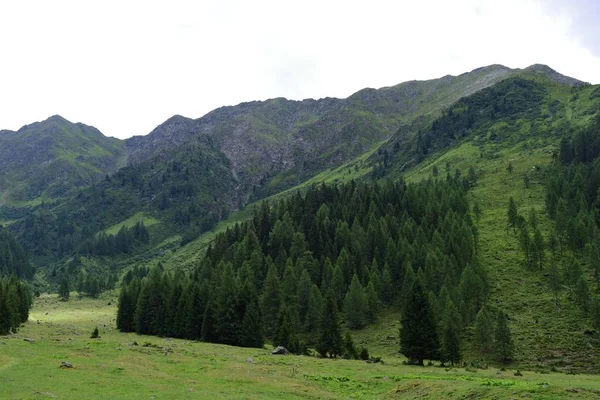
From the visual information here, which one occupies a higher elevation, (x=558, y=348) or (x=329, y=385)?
(x=329, y=385)


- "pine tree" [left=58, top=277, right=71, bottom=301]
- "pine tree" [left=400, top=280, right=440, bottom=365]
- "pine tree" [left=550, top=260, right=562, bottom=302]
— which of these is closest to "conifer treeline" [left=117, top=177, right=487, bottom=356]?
"pine tree" [left=400, top=280, right=440, bottom=365]

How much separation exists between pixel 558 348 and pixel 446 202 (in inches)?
2781

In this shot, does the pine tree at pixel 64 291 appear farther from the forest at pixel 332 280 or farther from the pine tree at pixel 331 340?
the pine tree at pixel 331 340

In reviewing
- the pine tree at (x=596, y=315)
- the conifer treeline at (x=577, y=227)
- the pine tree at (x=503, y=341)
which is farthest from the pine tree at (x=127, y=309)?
the pine tree at (x=596, y=315)

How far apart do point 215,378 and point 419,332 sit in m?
36.4

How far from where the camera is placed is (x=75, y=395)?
3012 cm

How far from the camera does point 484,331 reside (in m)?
79.0

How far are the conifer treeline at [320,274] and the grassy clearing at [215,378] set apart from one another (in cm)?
2282

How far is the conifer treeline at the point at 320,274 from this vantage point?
300 ft

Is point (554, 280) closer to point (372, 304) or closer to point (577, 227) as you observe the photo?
→ point (577, 227)

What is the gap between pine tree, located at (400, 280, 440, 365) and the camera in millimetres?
66688

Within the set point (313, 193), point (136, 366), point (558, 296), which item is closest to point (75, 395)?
point (136, 366)

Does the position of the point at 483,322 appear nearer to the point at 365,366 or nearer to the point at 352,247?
the point at 365,366

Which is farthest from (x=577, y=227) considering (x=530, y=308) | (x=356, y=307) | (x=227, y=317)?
(x=227, y=317)
